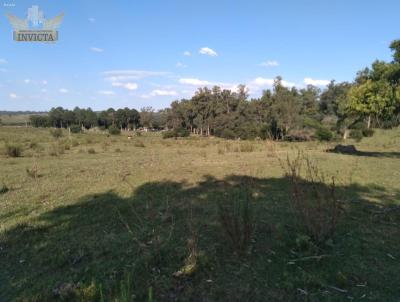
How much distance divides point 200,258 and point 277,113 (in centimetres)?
4093

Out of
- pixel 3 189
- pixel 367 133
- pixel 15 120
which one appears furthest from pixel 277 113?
pixel 15 120

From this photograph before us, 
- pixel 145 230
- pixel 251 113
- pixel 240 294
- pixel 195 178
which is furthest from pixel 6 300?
pixel 251 113

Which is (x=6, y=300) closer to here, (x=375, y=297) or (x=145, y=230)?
(x=145, y=230)

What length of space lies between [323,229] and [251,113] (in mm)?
47488

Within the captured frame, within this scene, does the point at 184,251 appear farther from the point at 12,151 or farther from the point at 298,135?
the point at 298,135

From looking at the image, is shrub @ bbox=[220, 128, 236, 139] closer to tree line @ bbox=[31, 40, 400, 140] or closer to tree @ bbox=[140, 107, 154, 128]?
tree line @ bbox=[31, 40, 400, 140]

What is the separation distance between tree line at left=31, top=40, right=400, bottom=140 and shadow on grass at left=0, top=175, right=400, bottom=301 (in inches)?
404

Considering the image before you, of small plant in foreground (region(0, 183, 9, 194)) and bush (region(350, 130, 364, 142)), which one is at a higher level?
bush (region(350, 130, 364, 142))

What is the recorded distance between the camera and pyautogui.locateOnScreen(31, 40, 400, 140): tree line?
560 inches

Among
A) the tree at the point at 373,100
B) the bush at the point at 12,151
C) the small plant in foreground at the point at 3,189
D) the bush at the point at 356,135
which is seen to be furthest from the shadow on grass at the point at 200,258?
the bush at the point at 356,135

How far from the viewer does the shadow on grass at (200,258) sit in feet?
10.8

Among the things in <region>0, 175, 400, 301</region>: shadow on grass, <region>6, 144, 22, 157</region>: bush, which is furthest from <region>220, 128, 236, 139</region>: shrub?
<region>0, 175, 400, 301</region>: shadow on grass

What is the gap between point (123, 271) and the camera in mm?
3693

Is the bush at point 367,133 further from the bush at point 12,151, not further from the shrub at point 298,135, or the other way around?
the bush at point 12,151
